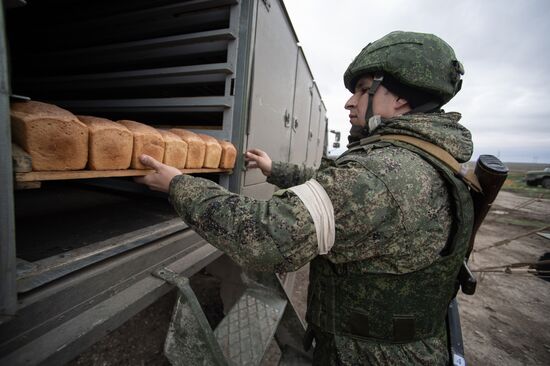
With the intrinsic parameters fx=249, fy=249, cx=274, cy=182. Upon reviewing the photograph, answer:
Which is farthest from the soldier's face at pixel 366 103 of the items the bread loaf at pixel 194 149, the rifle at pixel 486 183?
the bread loaf at pixel 194 149

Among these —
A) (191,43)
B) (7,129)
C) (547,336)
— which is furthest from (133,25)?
(547,336)

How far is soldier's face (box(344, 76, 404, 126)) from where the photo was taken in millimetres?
1541

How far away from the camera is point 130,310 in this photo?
1.10m

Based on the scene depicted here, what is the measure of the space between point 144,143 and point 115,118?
216cm

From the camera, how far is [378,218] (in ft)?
3.36

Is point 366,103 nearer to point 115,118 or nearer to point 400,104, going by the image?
point 400,104

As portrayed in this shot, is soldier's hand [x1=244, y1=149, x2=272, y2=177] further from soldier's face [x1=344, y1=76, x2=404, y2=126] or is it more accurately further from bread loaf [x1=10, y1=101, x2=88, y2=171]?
bread loaf [x1=10, y1=101, x2=88, y2=171]

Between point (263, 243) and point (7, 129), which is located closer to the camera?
point (7, 129)

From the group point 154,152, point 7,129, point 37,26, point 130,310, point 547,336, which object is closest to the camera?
point 7,129

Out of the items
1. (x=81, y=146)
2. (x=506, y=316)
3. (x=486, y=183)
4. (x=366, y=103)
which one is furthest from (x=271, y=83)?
(x=506, y=316)

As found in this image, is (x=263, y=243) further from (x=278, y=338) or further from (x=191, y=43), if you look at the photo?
(x=191, y=43)

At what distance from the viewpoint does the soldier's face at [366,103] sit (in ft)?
5.06

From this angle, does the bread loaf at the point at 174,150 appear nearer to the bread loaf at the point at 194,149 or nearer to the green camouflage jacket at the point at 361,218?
the bread loaf at the point at 194,149

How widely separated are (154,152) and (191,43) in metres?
1.11
